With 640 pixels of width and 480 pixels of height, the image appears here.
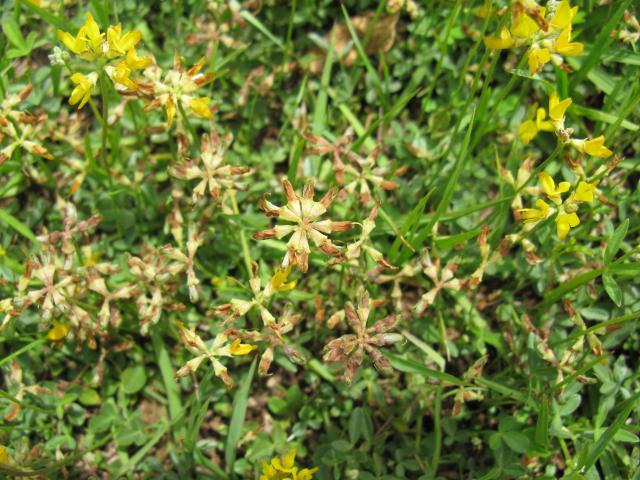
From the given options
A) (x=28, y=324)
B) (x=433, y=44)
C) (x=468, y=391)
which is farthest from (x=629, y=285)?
(x=28, y=324)

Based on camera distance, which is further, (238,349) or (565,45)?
(238,349)

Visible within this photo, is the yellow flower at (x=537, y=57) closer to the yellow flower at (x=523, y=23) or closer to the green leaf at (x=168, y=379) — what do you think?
the yellow flower at (x=523, y=23)

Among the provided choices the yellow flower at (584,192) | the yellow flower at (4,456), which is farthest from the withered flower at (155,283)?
the yellow flower at (584,192)

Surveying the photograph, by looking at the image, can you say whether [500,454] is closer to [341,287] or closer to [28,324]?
[341,287]

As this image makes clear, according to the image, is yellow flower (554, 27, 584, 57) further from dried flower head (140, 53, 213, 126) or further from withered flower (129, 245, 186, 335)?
withered flower (129, 245, 186, 335)

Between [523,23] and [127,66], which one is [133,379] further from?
[523,23]

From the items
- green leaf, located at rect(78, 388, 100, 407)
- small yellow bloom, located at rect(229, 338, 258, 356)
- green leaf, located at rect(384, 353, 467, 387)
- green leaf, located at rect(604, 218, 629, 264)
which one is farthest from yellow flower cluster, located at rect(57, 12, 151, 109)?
green leaf, located at rect(604, 218, 629, 264)

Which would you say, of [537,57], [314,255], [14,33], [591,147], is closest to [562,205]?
[591,147]
